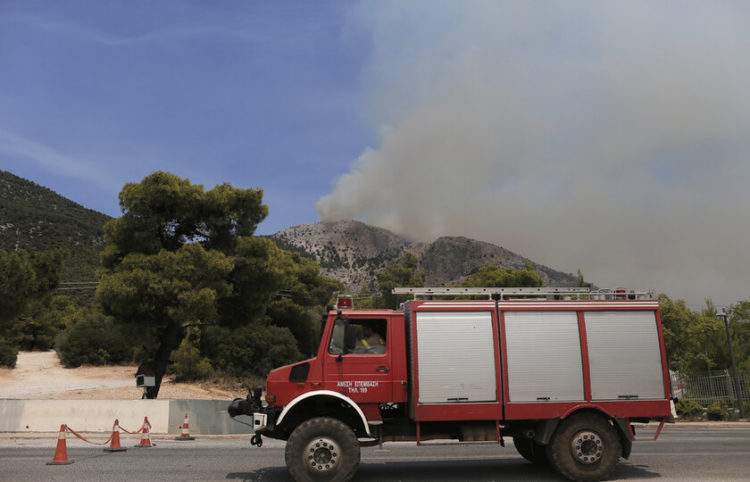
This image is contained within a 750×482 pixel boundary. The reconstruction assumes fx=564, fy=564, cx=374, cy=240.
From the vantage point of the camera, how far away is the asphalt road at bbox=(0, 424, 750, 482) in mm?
9766

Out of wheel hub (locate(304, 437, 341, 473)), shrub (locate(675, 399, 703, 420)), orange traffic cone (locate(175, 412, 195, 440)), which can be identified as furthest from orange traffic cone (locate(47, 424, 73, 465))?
shrub (locate(675, 399, 703, 420))

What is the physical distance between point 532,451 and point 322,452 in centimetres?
420

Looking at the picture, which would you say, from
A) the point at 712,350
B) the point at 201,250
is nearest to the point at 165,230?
the point at 201,250

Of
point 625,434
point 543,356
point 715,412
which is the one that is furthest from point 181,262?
point 715,412

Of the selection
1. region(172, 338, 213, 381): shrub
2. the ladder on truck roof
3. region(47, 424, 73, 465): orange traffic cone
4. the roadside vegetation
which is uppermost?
the roadside vegetation

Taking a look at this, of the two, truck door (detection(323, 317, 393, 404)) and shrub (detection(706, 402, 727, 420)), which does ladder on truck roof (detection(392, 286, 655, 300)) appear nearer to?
truck door (detection(323, 317, 393, 404))

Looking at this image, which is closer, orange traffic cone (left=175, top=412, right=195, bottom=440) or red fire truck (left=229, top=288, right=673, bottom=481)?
red fire truck (left=229, top=288, right=673, bottom=481)

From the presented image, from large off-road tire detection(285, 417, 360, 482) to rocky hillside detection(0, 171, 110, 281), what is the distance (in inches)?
2612

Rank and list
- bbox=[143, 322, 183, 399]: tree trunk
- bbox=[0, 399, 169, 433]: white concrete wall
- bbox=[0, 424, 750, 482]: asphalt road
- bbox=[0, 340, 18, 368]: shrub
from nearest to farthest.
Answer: bbox=[0, 424, 750, 482]: asphalt road, bbox=[0, 399, 169, 433]: white concrete wall, bbox=[143, 322, 183, 399]: tree trunk, bbox=[0, 340, 18, 368]: shrub

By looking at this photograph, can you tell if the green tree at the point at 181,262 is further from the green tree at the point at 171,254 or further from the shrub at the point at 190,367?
the shrub at the point at 190,367

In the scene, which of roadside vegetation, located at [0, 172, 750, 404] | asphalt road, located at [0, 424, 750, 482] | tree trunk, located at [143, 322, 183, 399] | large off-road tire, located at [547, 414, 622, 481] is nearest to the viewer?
large off-road tire, located at [547, 414, 622, 481]

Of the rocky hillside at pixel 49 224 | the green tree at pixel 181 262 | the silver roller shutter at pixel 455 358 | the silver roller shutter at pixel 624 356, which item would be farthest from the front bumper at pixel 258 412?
the rocky hillside at pixel 49 224

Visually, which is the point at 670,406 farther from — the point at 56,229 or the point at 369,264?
the point at 369,264

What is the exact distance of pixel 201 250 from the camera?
26.7 metres
